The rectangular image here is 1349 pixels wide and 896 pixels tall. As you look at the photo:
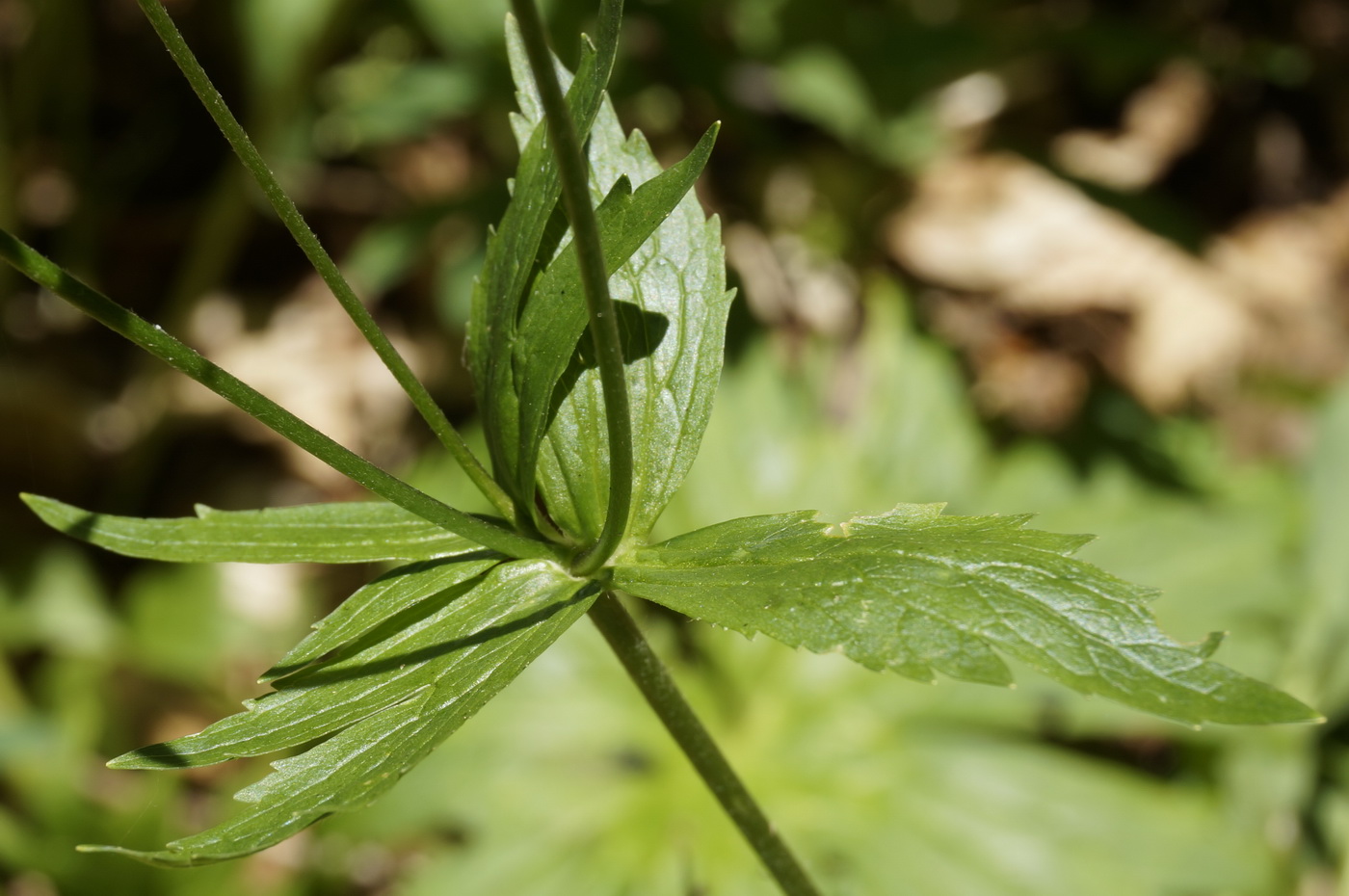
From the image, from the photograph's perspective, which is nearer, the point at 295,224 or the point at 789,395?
the point at 295,224

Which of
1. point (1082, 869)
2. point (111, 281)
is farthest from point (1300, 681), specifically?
point (111, 281)

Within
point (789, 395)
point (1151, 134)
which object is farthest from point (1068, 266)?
point (789, 395)

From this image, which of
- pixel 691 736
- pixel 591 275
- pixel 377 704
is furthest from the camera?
pixel 691 736

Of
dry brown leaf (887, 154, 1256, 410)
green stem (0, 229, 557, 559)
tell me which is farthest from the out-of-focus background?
green stem (0, 229, 557, 559)

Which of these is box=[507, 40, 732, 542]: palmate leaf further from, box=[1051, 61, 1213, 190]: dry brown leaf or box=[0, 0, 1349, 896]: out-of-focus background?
box=[1051, 61, 1213, 190]: dry brown leaf

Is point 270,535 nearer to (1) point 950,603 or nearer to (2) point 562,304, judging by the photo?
(2) point 562,304

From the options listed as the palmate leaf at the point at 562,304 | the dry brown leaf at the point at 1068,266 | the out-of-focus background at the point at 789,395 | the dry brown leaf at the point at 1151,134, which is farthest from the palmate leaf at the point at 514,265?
the dry brown leaf at the point at 1151,134
